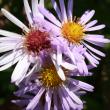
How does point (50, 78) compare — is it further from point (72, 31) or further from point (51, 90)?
point (72, 31)

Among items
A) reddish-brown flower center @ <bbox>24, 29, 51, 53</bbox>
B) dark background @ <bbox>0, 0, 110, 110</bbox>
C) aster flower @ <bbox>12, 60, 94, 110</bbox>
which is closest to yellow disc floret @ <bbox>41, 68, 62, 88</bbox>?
aster flower @ <bbox>12, 60, 94, 110</bbox>

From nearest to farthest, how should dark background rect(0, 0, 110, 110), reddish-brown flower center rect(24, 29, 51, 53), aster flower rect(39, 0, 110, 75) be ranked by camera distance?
aster flower rect(39, 0, 110, 75)
reddish-brown flower center rect(24, 29, 51, 53)
dark background rect(0, 0, 110, 110)

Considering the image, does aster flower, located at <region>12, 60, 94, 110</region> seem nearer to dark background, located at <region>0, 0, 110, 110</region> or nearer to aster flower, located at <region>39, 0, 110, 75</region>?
aster flower, located at <region>39, 0, 110, 75</region>

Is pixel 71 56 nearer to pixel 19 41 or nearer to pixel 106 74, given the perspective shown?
pixel 19 41

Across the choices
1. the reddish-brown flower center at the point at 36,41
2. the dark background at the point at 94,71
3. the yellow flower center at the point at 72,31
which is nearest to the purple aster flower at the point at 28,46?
the reddish-brown flower center at the point at 36,41

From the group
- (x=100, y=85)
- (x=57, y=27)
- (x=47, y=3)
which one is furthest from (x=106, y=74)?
(x=57, y=27)

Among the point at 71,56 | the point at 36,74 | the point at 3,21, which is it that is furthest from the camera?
the point at 3,21

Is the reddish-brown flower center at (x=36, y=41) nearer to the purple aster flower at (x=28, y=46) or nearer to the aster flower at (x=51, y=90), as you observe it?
the purple aster flower at (x=28, y=46)

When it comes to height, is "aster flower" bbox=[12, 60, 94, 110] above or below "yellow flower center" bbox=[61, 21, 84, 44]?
below
